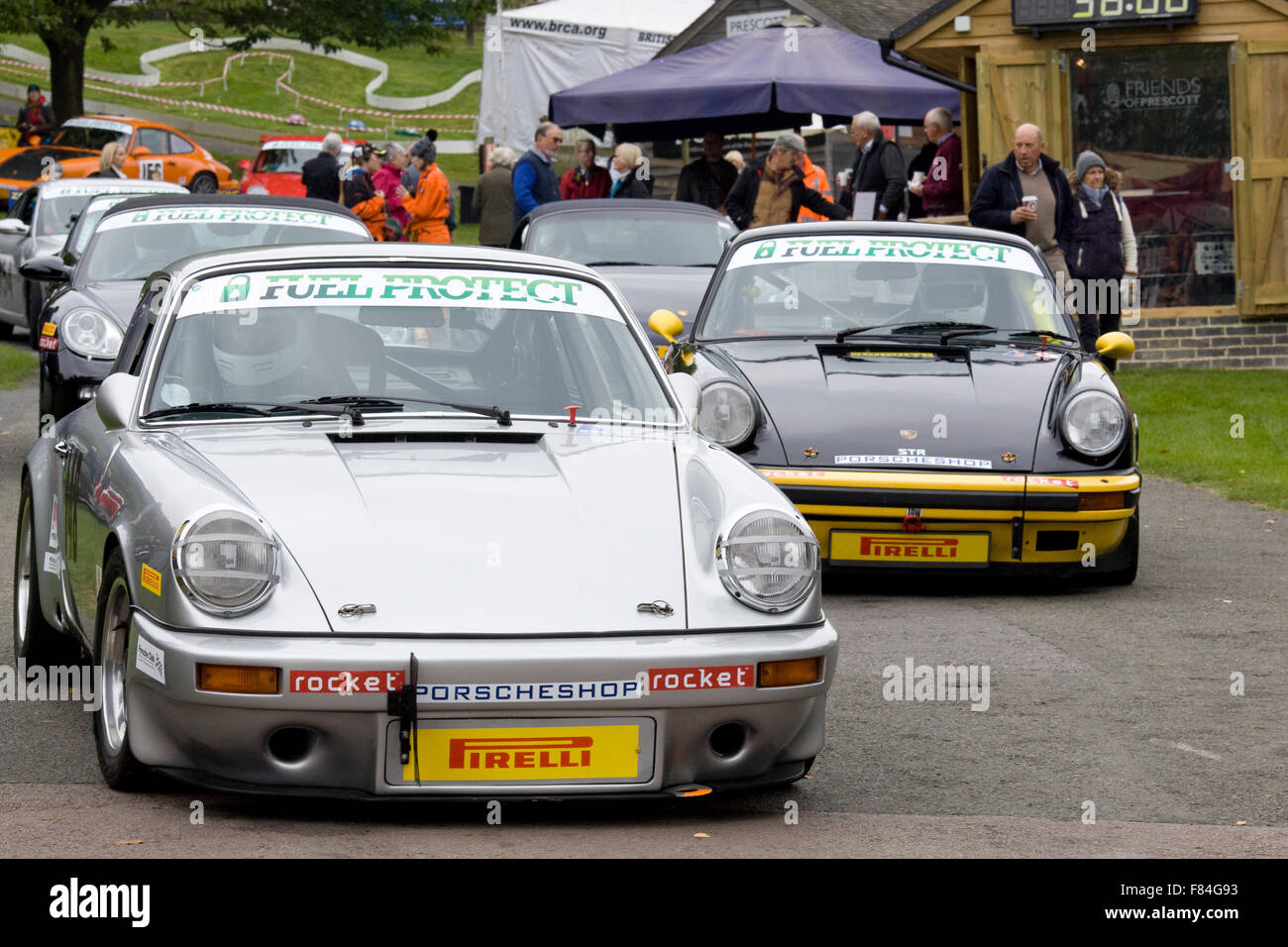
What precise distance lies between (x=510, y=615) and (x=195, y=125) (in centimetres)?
5453

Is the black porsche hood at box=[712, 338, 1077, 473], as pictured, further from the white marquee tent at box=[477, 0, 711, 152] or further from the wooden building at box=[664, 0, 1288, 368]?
the white marquee tent at box=[477, 0, 711, 152]

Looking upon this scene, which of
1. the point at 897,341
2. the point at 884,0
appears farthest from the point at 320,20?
the point at 897,341

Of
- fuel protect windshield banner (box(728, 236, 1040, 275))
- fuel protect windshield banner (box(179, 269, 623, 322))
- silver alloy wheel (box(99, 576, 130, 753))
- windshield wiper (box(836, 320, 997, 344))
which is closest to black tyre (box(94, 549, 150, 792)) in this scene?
silver alloy wheel (box(99, 576, 130, 753))

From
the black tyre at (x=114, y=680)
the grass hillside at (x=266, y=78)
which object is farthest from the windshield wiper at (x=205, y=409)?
the grass hillside at (x=266, y=78)

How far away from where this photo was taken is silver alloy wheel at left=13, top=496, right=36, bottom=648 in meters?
6.19

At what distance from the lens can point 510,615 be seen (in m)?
4.32

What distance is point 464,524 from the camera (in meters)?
4.54

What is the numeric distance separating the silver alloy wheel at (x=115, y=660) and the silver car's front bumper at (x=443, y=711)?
0.25m

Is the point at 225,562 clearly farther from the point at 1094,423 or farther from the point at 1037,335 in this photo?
the point at 1037,335

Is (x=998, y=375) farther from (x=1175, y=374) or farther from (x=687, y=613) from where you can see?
(x=1175, y=374)

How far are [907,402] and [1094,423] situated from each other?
76cm

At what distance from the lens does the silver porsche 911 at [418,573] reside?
4.23 metres

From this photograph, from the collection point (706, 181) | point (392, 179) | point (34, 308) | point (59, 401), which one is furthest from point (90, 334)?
point (392, 179)

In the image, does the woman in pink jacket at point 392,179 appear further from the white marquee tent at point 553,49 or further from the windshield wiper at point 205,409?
the white marquee tent at point 553,49
